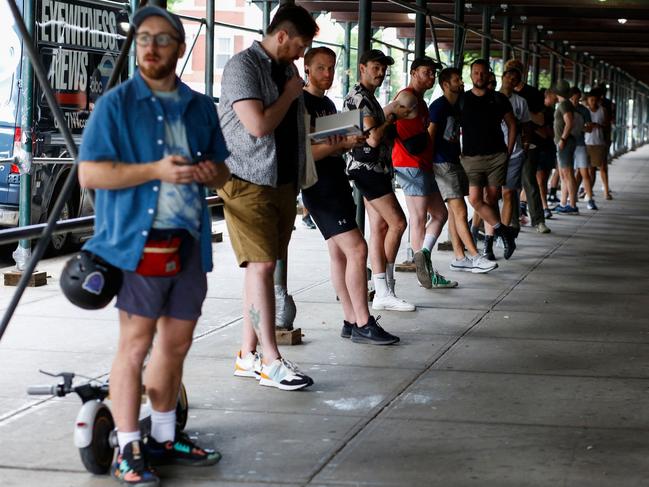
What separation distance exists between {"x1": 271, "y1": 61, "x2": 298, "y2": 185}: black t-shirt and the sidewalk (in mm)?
1076

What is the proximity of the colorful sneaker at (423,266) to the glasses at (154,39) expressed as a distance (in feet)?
18.9

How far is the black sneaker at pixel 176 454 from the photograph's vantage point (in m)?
4.78

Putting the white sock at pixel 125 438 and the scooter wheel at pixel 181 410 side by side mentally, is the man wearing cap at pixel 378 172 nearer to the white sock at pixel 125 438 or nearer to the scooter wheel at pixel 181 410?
the scooter wheel at pixel 181 410

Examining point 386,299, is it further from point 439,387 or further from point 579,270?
point 579,270

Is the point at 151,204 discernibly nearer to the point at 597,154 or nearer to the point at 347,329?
the point at 347,329

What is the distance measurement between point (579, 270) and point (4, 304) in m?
5.37

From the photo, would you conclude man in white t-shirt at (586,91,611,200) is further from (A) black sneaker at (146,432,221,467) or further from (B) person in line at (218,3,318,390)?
(A) black sneaker at (146,432,221,467)

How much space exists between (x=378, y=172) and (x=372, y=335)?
A: 48.8 inches

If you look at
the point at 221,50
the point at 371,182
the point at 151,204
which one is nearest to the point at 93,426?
the point at 151,204

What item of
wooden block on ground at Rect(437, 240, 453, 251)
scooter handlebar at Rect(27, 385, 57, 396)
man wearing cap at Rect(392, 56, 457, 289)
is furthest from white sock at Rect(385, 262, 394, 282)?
scooter handlebar at Rect(27, 385, 57, 396)

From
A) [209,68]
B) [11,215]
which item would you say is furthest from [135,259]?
[209,68]

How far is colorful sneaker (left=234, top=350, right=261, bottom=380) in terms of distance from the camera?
6324mm

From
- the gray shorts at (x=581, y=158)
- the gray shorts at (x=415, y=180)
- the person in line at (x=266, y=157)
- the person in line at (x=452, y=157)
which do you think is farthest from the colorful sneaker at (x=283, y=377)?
the gray shorts at (x=581, y=158)

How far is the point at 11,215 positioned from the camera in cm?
1164
